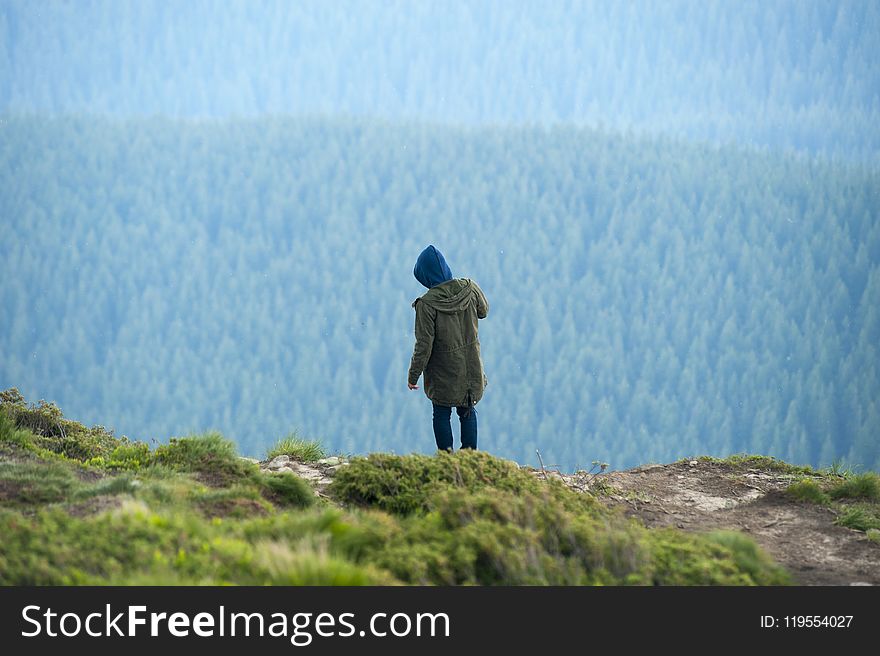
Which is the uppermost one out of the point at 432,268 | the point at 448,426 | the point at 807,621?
the point at 432,268

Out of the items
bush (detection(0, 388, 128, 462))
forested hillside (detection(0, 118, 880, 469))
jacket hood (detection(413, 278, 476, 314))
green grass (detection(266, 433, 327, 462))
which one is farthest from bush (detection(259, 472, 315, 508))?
forested hillside (detection(0, 118, 880, 469))

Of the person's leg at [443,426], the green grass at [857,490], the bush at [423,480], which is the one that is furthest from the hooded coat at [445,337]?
the green grass at [857,490]

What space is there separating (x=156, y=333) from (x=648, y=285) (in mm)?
12632

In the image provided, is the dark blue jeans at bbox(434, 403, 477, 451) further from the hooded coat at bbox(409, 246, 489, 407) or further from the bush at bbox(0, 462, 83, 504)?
the bush at bbox(0, 462, 83, 504)

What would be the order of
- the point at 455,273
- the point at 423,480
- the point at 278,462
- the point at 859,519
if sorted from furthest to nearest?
the point at 455,273 → the point at 278,462 → the point at 859,519 → the point at 423,480

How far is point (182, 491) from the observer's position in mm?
6199

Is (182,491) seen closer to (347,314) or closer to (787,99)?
(347,314)

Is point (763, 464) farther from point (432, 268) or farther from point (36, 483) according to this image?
point (36, 483)

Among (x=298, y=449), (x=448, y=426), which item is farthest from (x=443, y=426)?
(x=298, y=449)

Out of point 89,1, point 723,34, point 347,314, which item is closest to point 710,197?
point 723,34

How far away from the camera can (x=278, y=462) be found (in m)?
9.33

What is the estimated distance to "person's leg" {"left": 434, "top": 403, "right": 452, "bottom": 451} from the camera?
793 cm

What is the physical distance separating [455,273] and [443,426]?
13.3 meters

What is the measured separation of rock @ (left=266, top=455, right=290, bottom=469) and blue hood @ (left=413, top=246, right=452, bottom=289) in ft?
9.19
